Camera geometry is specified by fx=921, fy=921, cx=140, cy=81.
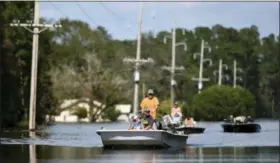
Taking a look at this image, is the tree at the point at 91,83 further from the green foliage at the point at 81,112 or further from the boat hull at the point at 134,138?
the boat hull at the point at 134,138

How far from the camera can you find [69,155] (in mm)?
30062

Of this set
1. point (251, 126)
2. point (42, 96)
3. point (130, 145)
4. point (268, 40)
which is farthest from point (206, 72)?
point (130, 145)

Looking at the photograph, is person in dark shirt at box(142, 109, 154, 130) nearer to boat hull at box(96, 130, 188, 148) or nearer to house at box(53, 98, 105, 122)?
boat hull at box(96, 130, 188, 148)

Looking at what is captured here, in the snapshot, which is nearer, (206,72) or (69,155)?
(69,155)

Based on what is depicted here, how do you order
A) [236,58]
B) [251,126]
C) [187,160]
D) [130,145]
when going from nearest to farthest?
[187,160]
[130,145]
[251,126]
[236,58]

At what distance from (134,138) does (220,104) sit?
84.1 metres

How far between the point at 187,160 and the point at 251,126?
3624 cm

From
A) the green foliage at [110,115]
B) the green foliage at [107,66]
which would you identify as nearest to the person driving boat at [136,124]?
the green foliage at [107,66]

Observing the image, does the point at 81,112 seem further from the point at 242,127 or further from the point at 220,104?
the point at 242,127

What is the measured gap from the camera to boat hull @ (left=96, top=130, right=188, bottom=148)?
111ft

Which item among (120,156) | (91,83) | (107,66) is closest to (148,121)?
(120,156)

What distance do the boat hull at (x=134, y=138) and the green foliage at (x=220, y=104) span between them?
266 feet

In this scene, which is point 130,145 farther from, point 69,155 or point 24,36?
point 24,36

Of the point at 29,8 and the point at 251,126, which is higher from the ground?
the point at 29,8
